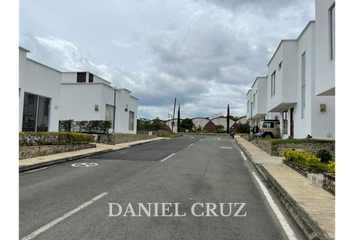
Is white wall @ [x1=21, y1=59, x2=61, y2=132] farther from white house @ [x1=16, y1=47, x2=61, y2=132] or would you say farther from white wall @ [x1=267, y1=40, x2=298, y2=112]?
white wall @ [x1=267, y1=40, x2=298, y2=112]

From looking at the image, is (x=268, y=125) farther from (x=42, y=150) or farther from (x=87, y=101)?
(x=42, y=150)

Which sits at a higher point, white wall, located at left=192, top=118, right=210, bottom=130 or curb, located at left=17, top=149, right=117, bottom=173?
white wall, located at left=192, top=118, right=210, bottom=130

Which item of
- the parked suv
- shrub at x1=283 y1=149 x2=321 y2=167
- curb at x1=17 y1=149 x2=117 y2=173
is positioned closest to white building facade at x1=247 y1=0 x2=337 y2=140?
the parked suv

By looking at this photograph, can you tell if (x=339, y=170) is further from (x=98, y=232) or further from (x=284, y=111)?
(x=284, y=111)

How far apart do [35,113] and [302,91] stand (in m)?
19.7

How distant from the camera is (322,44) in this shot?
1220 cm

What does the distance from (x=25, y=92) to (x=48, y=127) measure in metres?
3.19

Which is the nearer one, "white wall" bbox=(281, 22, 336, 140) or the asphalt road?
the asphalt road

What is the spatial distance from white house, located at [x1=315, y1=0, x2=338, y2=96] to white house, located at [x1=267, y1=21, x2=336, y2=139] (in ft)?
15.3

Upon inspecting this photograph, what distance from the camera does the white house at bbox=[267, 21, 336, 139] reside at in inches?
684

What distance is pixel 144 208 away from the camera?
515cm

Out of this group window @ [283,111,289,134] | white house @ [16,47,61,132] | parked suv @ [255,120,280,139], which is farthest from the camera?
parked suv @ [255,120,280,139]

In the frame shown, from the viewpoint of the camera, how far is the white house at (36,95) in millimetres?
14495

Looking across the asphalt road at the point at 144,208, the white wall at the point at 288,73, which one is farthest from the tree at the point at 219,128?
Result: the asphalt road at the point at 144,208
